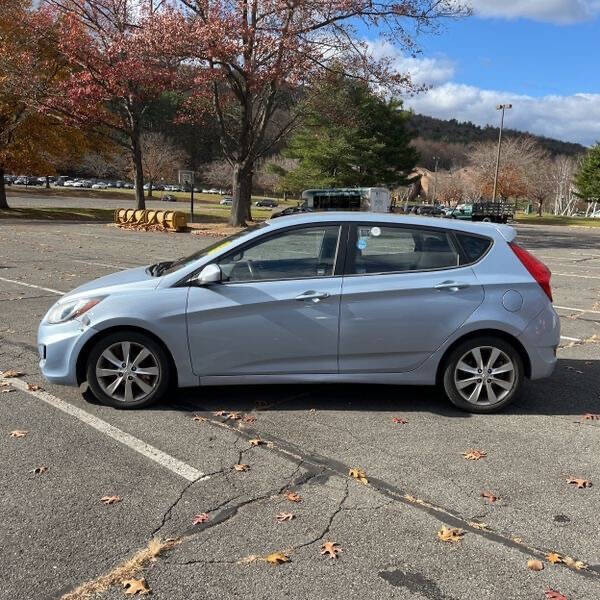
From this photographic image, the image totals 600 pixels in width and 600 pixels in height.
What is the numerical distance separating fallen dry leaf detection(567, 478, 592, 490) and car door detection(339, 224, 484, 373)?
1.43 metres

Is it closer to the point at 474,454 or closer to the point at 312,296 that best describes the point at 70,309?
the point at 312,296

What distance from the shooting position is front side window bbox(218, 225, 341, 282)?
16.1ft

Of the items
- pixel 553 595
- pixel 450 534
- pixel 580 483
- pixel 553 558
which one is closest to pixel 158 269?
pixel 450 534

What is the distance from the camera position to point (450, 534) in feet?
10.6

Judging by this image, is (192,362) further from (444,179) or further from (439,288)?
(444,179)

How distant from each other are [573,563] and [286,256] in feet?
9.74

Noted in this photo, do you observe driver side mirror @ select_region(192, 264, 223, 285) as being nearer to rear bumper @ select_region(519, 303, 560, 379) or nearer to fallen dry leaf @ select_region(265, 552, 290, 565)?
fallen dry leaf @ select_region(265, 552, 290, 565)

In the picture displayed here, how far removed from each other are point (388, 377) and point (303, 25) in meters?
21.0

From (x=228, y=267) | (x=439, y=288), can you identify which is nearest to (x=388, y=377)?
(x=439, y=288)

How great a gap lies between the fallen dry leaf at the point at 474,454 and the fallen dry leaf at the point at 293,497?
4.24 ft

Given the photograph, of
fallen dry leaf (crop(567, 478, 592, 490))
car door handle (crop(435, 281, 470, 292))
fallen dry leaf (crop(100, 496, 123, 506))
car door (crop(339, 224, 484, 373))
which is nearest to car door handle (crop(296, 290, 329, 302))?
car door (crop(339, 224, 484, 373))

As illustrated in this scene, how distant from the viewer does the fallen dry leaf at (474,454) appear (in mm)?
4176

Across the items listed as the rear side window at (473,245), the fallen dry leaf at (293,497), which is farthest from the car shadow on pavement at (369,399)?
the fallen dry leaf at (293,497)

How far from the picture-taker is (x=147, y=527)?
3.24 metres
